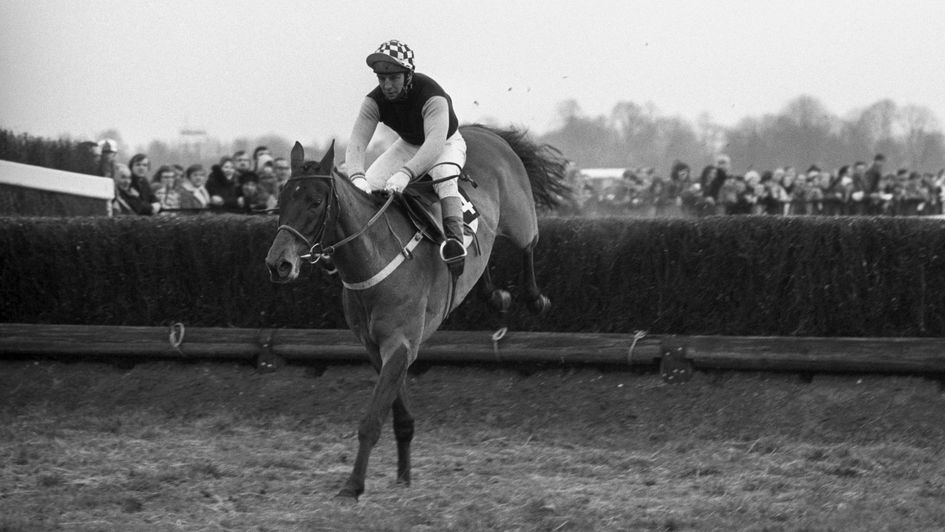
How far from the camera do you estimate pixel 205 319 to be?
1097 centimetres

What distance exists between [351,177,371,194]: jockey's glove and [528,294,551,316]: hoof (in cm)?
209

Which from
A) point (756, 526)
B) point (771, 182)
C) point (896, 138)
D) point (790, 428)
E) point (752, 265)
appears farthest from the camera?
point (896, 138)

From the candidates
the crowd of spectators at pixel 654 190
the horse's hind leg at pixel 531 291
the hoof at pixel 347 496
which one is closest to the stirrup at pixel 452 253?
the hoof at pixel 347 496

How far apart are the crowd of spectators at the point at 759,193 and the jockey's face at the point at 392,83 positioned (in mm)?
7436

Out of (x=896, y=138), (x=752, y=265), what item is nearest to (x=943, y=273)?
(x=752, y=265)

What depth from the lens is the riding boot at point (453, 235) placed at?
7695 millimetres

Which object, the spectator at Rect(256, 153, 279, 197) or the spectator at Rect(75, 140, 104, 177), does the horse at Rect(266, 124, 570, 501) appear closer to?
the spectator at Rect(256, 153, 279, 197)

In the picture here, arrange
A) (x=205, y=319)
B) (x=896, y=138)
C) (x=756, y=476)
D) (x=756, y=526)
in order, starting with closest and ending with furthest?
1. (x=756, y=526)
2. (x=756, y=476)
3. (x=205, y=319)
4. (x=896, y=138)

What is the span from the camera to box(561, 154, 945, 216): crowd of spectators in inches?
634

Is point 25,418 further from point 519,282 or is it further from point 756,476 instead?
point 756,476

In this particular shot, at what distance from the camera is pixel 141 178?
1331cm

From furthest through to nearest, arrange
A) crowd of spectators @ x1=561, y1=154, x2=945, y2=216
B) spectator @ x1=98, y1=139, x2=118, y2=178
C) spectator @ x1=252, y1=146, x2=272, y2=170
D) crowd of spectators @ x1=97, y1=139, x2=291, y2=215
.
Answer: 1. crowd of spectators @ x1=561, y1=154, x2=945, y2=216
2. spectator @ x1=98, y1=139, x2=118, y2=178
3. spectator @ x1=252, y1=146, x2=272, y2=170
4. crowd of spectators @ x1=97, y1=139, x2=291, y2=215

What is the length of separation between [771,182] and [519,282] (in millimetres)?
8350

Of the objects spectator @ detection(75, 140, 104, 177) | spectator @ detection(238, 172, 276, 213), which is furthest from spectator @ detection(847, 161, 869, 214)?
spectator @ detection(75, 140, 104, 177)
